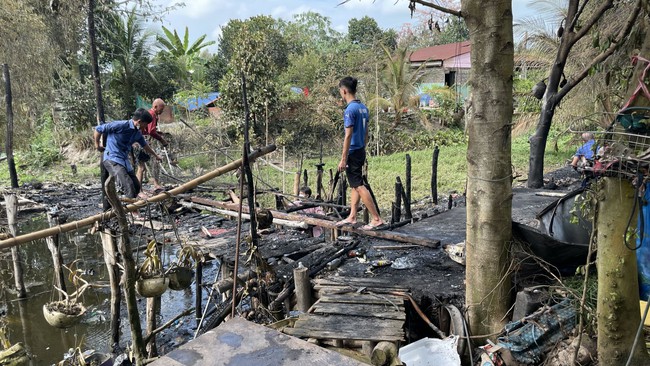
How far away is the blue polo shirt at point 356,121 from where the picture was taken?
5566 mm

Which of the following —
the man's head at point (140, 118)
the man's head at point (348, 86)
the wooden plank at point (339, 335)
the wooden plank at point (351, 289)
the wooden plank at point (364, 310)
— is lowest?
the wooden plank at point (339, 335)

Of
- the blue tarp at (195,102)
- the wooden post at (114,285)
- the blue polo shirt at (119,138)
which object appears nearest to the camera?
the wooden post at (114,285)

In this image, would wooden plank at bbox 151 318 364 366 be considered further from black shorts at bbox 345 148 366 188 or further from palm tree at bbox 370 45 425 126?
palm tree at bbox 370 45 425 126

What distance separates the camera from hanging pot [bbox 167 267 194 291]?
4359 mm

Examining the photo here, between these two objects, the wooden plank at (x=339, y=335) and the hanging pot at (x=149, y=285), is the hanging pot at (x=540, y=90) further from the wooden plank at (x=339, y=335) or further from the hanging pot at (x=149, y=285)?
the hanging pot at (x=149, y=285)

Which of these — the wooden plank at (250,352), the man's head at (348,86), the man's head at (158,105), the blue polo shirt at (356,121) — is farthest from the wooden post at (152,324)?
the man's head at (158,105)

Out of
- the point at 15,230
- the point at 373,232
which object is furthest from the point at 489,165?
the point at 15,230

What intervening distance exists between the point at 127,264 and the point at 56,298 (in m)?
5.44

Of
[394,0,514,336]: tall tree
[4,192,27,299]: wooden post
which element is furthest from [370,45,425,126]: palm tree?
[394,0,514,336]: tall tree

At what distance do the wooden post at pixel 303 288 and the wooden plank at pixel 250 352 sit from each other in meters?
1.79

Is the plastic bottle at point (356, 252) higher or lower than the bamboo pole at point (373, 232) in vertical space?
lower

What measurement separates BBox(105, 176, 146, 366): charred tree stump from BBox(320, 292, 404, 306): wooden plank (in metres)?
1.66

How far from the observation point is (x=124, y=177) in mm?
6859

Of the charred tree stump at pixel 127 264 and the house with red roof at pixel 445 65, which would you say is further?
the house with red roof at pixel 445 65
